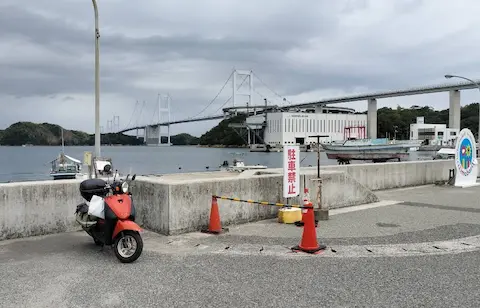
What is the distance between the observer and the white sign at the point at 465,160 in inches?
641

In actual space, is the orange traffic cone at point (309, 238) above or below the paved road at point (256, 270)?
above

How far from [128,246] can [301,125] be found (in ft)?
474

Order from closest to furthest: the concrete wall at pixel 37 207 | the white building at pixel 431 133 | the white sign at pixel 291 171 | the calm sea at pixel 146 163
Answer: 1. the concrete wall at pixel 37 207
2. the white sign at pixel 291 171
3. the calm sea at pixel 146 163
4. the white building at pixel 431 133

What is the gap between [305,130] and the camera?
5930 inches

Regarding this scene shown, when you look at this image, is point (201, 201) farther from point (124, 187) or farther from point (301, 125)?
point (301, 125)

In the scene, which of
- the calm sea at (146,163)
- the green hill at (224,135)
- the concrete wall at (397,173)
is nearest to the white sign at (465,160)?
the concrete wall at (397,173)

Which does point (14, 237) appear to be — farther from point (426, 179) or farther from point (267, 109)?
point (267, 109)

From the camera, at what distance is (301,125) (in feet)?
488

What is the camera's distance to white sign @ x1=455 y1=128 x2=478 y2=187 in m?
16.3

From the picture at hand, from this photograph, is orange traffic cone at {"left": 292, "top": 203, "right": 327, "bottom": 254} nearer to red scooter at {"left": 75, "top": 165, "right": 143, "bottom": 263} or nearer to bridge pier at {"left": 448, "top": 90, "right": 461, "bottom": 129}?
red scooter at {"left": 75, "top": 165, "right": 143, "bottom": 263}

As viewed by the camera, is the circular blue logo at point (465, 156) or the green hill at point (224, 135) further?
the green hill at point (224, 135)

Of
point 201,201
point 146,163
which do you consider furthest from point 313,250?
point 146,163

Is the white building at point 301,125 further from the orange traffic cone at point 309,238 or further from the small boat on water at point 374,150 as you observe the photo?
the orange traffic cone at point 309,238

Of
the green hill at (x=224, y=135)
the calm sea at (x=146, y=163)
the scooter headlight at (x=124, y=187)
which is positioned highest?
the green hill at (x=224, y=135)
